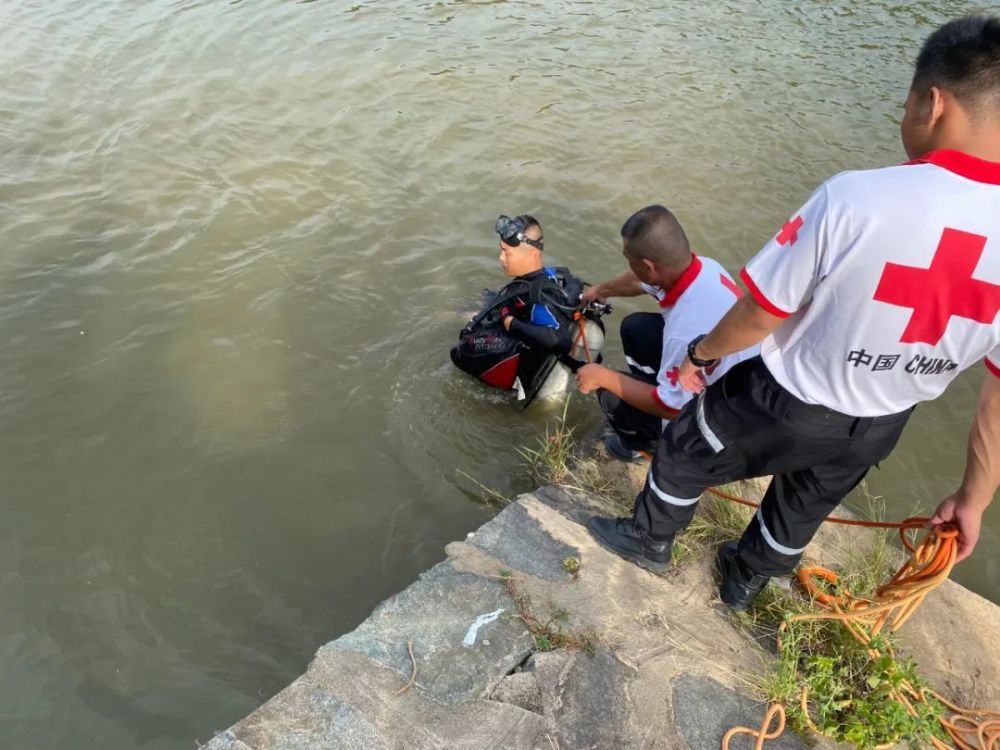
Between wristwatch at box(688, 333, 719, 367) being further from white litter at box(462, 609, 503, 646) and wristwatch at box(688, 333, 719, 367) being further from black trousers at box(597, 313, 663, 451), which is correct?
white litter at box(462, 609, 503, 646)

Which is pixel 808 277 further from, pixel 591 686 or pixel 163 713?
pixel 163 713

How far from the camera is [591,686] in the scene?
2.70 metres

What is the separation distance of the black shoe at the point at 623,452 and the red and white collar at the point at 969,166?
2306mm

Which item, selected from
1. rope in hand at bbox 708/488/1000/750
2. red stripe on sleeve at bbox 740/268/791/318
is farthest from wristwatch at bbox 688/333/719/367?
rope in hand at bbox 708/488/1000/750

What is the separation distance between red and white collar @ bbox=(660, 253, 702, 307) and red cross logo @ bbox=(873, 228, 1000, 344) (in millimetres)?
1209

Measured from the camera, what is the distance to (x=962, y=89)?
1913mm

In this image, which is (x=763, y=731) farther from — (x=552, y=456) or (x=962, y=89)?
(x=962, y=89)

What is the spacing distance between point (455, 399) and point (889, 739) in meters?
3.05

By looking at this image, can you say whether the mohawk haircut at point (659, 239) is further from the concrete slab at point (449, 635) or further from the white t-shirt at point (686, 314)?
the concrete slab at point (449, 635)

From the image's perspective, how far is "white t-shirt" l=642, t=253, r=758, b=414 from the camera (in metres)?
3.14

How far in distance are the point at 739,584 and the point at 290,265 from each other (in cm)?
421

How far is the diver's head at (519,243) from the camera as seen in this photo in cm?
418

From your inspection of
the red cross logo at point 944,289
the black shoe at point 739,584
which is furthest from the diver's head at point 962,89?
the black shoe at point 739,584

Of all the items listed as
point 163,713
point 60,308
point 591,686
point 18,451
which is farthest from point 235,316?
point 591,686
